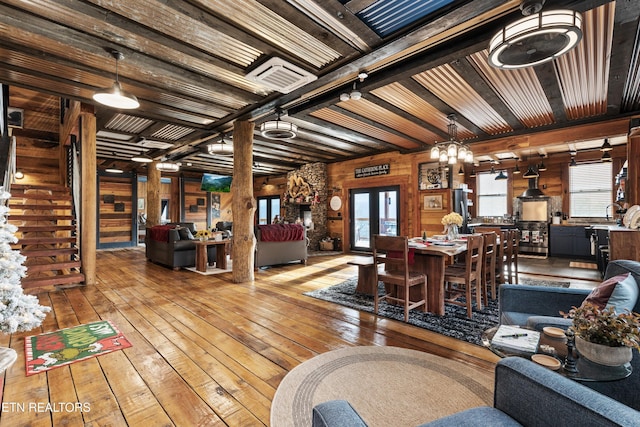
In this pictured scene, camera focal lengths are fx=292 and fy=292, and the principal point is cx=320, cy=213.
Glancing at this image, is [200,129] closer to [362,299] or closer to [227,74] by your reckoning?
[227,74]

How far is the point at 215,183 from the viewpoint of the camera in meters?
12.2

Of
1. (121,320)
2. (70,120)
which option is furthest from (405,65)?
(70,120)

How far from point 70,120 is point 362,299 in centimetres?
648

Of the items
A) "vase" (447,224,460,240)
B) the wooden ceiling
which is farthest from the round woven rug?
the wooden ceiling

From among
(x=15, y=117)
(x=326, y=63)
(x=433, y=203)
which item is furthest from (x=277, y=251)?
(x=15, y=117)

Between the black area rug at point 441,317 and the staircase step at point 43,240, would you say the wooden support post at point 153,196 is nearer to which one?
the staircase step at point 43,240

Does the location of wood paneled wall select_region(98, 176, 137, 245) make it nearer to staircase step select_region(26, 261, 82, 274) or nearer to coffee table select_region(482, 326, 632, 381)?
staircase step select_region(26, 261, 82, 274)

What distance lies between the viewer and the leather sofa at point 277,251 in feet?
21.1

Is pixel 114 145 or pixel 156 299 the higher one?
pixel 114 145

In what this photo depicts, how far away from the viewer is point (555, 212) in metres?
8.44

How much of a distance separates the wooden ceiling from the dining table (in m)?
2.14

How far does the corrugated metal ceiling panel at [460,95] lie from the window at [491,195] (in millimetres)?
3898

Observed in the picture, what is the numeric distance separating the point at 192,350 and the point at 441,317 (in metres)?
2.72

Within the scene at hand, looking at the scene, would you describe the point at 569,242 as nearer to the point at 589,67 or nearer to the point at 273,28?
the point at 589,67
